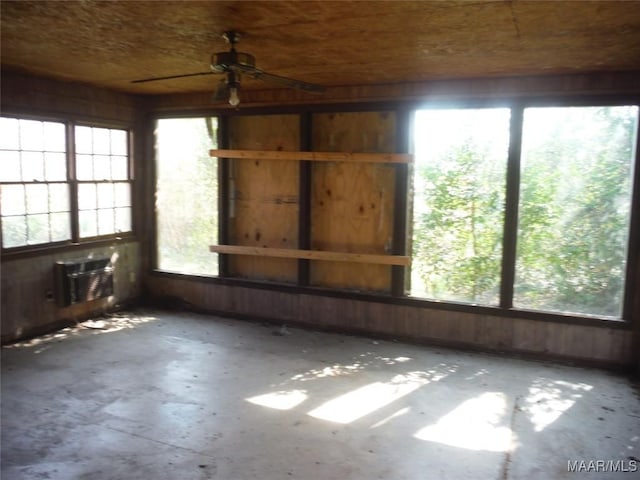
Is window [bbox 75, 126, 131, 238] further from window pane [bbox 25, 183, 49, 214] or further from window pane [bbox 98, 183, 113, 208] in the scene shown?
window pane [bbox 25, 183, 49, 214]

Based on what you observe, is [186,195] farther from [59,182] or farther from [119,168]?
[59,182]

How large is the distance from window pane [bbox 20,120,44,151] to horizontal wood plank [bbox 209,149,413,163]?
67.8 inches

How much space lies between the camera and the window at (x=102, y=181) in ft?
18.4

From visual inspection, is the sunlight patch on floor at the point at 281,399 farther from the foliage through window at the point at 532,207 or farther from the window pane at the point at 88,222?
the window pane at the point at 88,222

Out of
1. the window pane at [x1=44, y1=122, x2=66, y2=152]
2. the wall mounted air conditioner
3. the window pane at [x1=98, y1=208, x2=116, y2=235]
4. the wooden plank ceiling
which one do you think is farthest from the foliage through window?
the window pane at [x1=44, y1=122, x2=66, y2=152]

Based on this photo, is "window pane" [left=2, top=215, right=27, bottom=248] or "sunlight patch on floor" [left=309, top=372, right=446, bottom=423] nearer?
"sunlight patch on floor" [left=309, top=372, right=446, bottom=423]

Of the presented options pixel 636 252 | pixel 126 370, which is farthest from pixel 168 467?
pixel 636 252

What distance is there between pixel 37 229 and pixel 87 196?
0.72 meters

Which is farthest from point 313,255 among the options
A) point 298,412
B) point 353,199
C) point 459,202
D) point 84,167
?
point 84,167

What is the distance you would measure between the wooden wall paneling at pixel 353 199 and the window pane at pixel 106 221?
247cm

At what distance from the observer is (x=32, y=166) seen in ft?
16.5

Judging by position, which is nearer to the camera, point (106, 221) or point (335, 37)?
point (335, 37)

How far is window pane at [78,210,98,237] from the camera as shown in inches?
222

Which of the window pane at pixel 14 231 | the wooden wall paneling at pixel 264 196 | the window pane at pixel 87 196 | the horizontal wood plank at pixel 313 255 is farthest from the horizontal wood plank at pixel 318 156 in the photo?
the window pane at pixel 14 231
